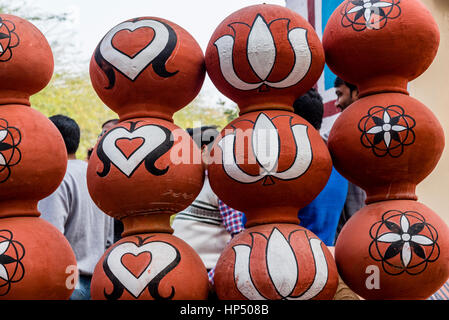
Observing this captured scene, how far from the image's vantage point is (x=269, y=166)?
1.39 m

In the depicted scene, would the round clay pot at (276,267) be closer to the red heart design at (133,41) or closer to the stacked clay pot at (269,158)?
the stacked clay pot at (269,158)

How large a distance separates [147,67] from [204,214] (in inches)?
65.1

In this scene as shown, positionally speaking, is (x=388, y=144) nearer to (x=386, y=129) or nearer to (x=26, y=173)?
(x=386, y=129)

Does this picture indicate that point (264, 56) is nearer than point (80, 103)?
Yes

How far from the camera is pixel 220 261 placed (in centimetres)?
143

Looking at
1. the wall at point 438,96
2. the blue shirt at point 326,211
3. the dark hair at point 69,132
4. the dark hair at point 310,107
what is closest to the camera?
the blue shirt at point 326,211

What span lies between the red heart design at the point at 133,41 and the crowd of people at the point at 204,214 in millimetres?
607

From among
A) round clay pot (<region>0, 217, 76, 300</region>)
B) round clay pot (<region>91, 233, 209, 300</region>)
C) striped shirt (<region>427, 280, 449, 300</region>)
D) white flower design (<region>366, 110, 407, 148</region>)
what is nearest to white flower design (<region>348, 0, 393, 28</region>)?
white flower design (<region>366, 110, 407, 148</region>)

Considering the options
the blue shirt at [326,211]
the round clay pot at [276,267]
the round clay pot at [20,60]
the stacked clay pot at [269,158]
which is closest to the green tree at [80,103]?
the blue shirt at [326,211]

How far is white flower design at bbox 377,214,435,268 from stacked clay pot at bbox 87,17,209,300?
1.51 feet

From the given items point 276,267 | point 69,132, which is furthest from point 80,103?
point 276,267

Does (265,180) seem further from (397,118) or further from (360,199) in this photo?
(360,199)

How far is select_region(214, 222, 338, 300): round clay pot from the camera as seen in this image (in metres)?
1.31

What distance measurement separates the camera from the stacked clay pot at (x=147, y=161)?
1.37 meters
